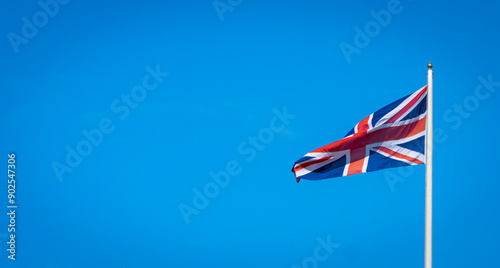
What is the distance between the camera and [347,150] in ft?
59.2

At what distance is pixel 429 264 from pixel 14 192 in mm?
29212

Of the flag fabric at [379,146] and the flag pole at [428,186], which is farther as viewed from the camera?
the flag fabric at [379,146]

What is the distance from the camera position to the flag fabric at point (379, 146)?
16.9 metres

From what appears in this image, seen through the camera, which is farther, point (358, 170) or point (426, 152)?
point (358, 170)

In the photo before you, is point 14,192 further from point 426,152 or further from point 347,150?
point 426,152

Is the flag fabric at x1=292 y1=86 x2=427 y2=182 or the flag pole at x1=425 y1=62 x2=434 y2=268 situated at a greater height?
the flag fabric at x1=292 y1=86 x2=427 y2=182

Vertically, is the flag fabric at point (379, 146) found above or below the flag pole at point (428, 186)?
above

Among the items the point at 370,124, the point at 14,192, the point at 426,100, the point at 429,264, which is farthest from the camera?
the point at 14,192

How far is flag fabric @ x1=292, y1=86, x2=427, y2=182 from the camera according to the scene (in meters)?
16.9

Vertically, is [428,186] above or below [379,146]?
below

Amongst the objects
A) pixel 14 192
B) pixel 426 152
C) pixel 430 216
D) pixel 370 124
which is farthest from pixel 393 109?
pixel 14 192

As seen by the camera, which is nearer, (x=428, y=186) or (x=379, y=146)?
(x=428, y=186)

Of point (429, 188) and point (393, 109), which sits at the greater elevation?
point (393, 109)

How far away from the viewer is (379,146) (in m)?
17.7
